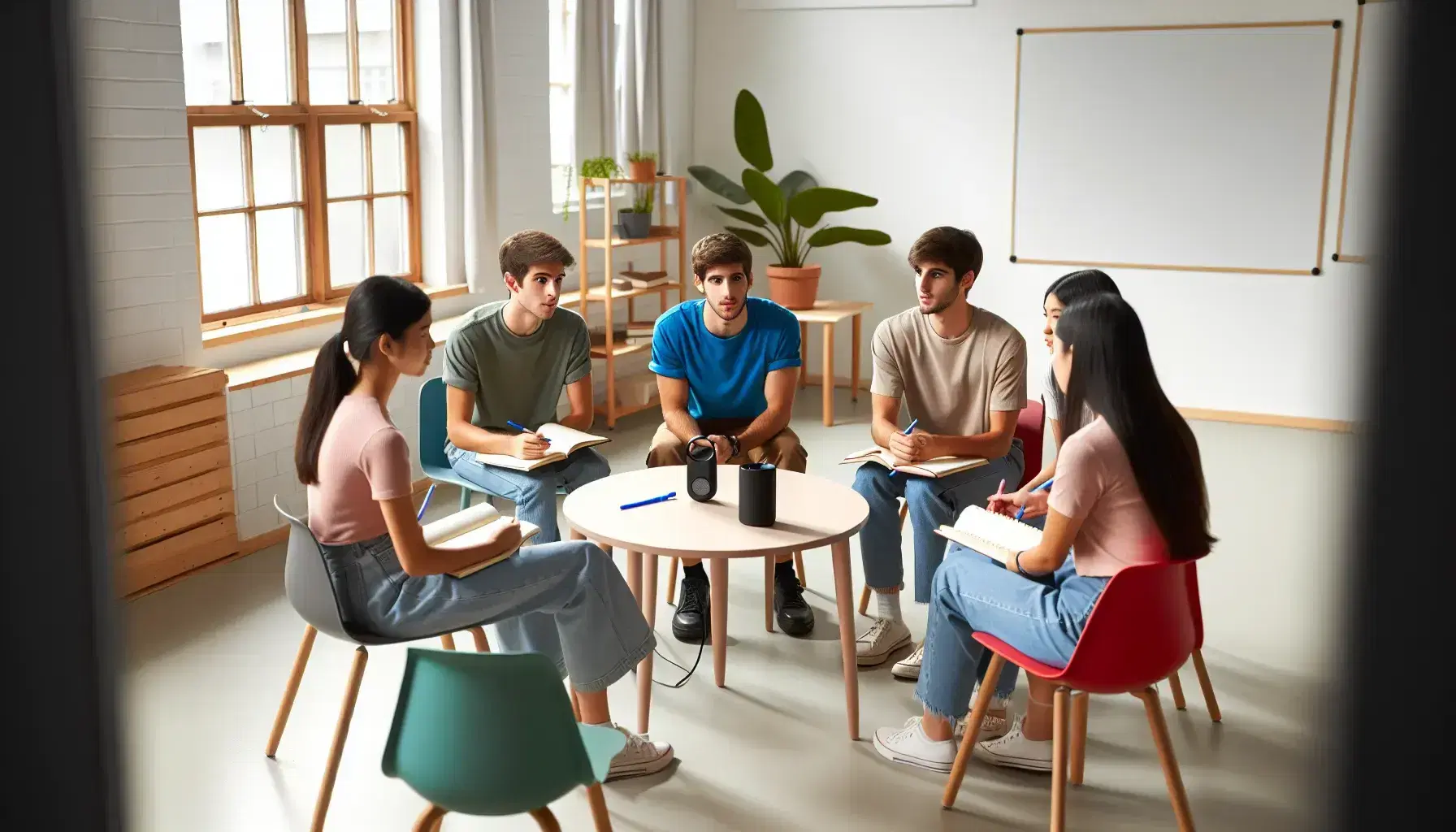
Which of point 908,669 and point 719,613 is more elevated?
point 719,613

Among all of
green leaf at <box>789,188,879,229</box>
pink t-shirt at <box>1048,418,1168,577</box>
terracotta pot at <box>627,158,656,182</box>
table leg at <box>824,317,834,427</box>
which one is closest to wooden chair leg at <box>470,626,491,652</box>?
pink t-shirt at <box>1048,418,1168,577</box>

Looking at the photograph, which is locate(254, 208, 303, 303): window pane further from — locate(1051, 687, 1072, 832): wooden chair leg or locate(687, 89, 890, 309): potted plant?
locate(1051, 687, 1072, 832): wooden chair leg

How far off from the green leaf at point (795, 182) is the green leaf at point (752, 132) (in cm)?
20

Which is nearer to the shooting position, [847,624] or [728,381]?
[847,624]

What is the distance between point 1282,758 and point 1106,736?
40 cm

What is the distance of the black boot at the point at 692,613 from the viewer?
11.8 ft

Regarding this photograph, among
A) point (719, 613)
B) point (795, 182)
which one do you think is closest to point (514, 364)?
point (719, 613)

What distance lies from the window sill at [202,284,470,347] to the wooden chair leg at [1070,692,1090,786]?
318 cm

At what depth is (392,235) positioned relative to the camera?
18.1ft

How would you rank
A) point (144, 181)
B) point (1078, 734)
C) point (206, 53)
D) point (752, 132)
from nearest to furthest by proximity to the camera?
point (1078, 734) → point (144, 181) → point (206, 53) → point (752, 132)

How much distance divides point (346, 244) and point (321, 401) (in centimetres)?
299

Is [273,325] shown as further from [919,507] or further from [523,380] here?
[919,507]

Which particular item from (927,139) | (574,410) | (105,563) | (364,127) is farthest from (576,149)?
(105,563)

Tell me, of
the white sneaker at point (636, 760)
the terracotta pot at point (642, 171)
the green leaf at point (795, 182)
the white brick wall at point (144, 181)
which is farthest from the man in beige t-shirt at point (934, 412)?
the green leaf at point (795, 182)
